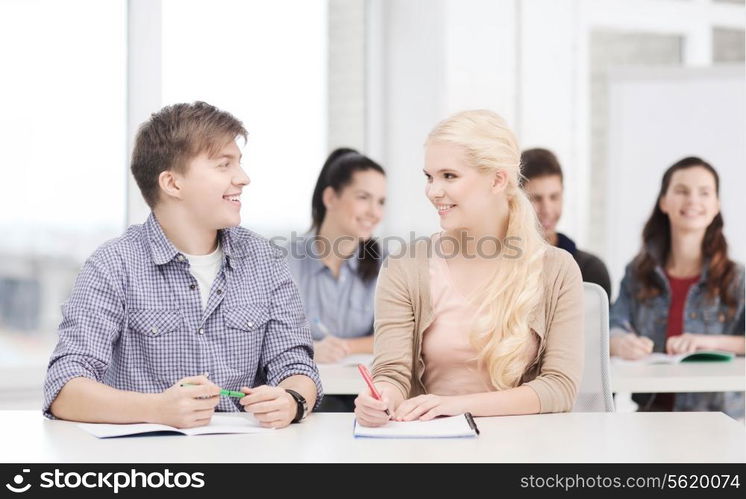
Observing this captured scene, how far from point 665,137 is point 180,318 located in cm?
329

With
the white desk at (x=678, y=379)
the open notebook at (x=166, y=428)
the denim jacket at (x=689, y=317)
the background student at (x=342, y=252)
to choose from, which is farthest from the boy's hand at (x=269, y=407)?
the denim jacket at (x=689, y=317)

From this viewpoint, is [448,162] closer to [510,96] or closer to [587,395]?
[587,395]

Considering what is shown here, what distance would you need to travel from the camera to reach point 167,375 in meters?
2.01

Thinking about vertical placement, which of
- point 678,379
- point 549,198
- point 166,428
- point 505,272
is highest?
point 549,198

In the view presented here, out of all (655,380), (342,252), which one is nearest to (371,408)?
(655,380)

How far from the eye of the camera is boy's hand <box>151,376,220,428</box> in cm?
167

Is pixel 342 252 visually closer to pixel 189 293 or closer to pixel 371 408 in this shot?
pixel 189 293

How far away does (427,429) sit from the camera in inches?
66.2

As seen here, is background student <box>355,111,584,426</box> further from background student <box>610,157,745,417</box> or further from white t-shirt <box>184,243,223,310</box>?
background student <box>610,157,745,417</box>

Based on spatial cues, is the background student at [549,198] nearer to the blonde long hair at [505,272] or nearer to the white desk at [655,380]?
the white desk at [655,380]

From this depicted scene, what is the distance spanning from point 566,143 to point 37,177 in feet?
8.98

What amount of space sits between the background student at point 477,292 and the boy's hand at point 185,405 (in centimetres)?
42
